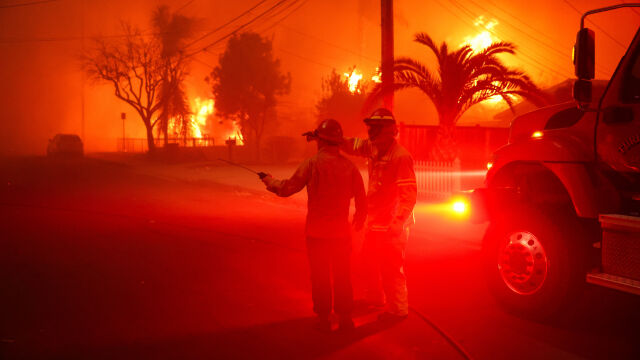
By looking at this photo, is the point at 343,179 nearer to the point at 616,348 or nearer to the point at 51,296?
the point at 616,348

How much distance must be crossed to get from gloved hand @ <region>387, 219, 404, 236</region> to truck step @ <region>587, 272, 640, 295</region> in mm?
1622

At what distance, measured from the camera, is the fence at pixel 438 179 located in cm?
1474

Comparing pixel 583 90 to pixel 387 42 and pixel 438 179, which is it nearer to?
pixel 387 42

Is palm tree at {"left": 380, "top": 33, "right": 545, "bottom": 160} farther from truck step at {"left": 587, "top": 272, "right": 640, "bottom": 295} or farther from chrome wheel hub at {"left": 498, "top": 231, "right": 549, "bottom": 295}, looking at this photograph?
truck step at {"left": 587, "top": 272, "right": 640, "bottom": 295}

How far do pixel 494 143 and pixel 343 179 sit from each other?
20189 mm

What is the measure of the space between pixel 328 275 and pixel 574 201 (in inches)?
89.6

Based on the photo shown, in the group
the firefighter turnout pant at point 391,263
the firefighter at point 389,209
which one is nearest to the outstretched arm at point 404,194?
the firefighter at point 389,209

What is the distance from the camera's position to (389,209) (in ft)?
16.5

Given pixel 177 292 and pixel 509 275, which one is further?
pixel 177 292

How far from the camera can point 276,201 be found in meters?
15.0

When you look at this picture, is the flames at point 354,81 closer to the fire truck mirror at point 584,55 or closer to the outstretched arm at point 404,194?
the outstretched arm at point 404,194

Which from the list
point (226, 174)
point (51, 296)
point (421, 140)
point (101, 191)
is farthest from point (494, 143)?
point (51, 296)

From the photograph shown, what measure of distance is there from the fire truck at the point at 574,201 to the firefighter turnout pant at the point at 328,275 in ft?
5.74

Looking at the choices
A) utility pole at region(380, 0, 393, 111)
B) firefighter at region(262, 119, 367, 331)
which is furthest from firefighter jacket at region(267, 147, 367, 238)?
utility pole at region(380, 0, 393, 111)
